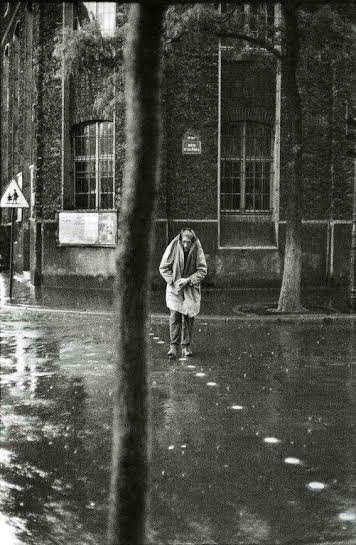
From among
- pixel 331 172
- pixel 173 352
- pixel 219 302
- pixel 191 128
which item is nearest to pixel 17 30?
pixel 191 128

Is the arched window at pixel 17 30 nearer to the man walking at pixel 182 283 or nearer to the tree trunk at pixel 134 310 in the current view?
the man walking at pixel 182 283

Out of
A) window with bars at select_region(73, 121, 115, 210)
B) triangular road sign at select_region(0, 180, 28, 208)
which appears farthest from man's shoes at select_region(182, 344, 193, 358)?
window with bars at select_region(73, 121, 115, 210)

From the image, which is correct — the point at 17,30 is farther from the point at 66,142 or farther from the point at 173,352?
the point at 173,352

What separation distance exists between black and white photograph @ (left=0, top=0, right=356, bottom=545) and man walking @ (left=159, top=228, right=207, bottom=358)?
3 cm

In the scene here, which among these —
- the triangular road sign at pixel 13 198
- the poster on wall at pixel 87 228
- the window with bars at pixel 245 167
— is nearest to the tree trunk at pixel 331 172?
the window with bars at pixel 245 167

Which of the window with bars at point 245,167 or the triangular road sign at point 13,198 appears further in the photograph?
the window with bars at point 245,167

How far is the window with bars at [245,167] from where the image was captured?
2252 centimetres

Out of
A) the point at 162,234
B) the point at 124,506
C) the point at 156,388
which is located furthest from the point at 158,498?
the point at 162,234

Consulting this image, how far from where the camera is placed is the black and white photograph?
306cm

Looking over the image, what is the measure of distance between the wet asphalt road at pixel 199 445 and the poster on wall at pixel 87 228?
1019 centimetres

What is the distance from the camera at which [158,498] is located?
526cm

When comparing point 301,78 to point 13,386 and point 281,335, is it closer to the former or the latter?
point 281,335

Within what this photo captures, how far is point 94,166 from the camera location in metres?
23.1

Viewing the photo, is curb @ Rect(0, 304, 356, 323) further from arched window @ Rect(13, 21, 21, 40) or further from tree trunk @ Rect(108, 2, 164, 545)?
arched window @ Rect(13, 21, 21, 40)
